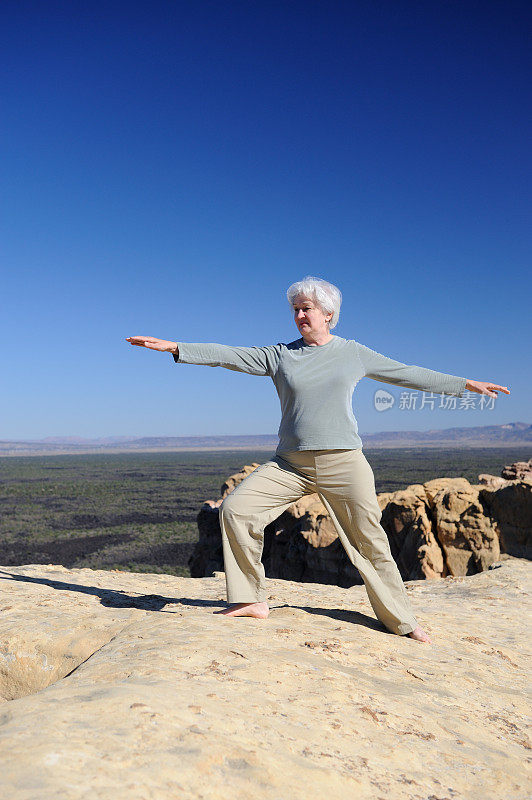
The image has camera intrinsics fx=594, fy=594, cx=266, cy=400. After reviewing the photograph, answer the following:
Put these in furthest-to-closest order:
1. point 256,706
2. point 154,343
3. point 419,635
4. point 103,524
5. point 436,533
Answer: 1. point 103,524
2. point 436,533
3. point 419,635
4. point 154,343
5. point 256,706

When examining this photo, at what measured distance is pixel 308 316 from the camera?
3582 millimetres

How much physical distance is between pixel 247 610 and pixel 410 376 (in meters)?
1.74

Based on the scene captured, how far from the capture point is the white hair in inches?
139

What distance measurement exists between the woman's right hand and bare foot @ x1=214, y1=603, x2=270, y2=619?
160cm

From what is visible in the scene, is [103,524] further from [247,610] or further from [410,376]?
[410,376]

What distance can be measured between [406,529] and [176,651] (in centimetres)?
798

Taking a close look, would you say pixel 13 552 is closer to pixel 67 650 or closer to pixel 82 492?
pixel 67 650

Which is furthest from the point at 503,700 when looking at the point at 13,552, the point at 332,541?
the point at 13,552

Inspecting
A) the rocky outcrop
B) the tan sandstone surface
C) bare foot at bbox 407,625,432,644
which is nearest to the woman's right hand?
the tan sandstone surface

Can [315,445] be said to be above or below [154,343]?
below

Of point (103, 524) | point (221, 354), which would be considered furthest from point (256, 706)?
point (103, 524)

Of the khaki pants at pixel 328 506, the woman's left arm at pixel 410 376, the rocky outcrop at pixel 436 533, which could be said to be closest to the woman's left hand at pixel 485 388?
the woman's left arm at pixel 410 376

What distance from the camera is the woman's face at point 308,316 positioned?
140 inches

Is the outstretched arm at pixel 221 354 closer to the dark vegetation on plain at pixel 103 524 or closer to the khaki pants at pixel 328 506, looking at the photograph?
the khaki pants at pixel 328 506
